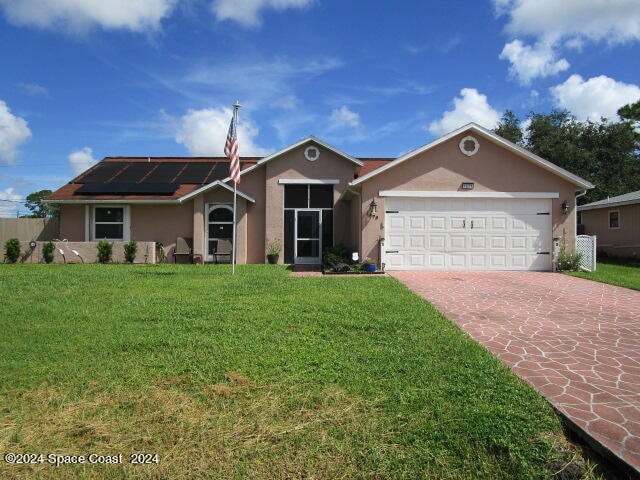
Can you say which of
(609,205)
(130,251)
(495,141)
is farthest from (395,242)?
(609,205)

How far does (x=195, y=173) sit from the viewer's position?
19.6m

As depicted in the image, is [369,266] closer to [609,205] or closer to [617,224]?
[609,205]

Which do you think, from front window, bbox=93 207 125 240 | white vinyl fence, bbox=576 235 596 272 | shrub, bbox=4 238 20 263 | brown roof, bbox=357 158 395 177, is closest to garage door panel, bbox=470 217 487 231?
white vinyl fence, bbox=576 235 596 272

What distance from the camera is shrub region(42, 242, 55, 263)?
16391 mm

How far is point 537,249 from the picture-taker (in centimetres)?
1384

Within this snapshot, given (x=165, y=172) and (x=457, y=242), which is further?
(x=165, y=172)

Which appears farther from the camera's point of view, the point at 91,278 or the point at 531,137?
the point at 531,137

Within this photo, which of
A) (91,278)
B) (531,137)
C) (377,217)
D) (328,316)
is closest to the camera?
(328,316)

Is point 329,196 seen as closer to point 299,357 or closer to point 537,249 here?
point 537,249

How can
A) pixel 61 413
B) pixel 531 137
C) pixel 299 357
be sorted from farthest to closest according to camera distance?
pixel 531 137 < pixel 299 357 < pixel 61 413

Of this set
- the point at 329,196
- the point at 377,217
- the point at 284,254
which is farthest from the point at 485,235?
the point at 284,254

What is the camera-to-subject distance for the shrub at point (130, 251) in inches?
648

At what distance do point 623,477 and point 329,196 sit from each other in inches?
580

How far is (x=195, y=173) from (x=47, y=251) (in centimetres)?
690
